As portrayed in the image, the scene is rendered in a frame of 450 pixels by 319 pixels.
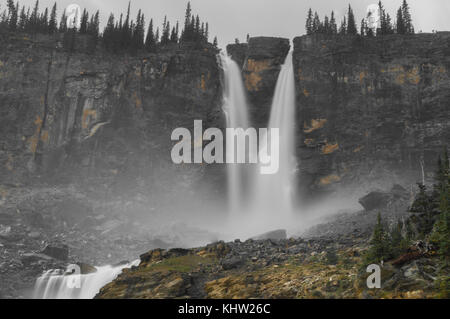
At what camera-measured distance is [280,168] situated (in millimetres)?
50875

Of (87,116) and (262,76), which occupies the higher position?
(262,76)

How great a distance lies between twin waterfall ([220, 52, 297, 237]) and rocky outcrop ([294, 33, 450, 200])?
158cm

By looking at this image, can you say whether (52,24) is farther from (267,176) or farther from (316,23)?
(316,23)

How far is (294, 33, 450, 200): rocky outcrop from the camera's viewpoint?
46.0 meters

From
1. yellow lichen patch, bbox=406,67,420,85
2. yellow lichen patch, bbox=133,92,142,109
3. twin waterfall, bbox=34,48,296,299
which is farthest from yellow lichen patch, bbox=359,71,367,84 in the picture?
yellow lichen patch, bbox=133,92,142,109

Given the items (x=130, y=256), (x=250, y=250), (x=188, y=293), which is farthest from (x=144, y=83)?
(x=188, y=293)

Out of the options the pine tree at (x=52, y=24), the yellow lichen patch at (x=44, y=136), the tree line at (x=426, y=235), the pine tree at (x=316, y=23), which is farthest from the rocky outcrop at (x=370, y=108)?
the pine tree at (x=52, y=24)

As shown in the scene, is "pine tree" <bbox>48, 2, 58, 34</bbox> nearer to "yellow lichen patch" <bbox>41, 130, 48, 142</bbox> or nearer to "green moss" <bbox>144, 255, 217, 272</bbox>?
"yellow lichen patch" <bbox>41, 130, 48, 142</bbox>

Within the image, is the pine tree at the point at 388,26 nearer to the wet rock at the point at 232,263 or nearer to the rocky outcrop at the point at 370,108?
the rocky outcrop at the point at 370,108

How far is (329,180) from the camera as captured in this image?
48031mm

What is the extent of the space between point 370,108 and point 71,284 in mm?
40284

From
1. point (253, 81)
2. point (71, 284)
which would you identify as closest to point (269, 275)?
point (71, 284)

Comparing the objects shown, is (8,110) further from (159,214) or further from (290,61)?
(290,61)

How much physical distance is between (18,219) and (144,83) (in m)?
24.1
